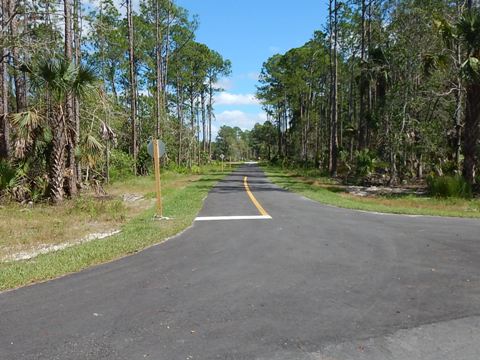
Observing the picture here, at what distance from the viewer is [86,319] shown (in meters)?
4.62

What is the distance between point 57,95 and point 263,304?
473 inches

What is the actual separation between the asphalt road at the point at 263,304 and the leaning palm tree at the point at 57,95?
26.3 feet

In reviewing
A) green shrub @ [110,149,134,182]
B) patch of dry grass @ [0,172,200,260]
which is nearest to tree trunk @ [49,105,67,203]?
patch of dry grass @ [0,172,200,260]

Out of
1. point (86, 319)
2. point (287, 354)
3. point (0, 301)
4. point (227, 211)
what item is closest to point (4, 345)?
point (86, 319)

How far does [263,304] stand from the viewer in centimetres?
501

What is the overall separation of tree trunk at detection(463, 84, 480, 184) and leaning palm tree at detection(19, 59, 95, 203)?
15.6 metres

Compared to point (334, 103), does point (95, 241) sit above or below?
below

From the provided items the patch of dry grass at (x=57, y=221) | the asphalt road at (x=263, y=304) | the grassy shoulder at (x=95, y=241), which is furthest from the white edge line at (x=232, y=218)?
the asphalt road at (x=263, y=304)

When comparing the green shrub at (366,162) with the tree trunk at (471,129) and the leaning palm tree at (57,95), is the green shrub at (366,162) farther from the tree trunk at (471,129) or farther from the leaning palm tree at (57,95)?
the leaning palm tree at (57,95)

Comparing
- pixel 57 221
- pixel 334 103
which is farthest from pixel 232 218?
pixel 334 103

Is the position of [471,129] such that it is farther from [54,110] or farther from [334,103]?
[54,110]

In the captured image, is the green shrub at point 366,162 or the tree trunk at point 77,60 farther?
the green shrub at point 366,162

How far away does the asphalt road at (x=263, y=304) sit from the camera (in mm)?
3914

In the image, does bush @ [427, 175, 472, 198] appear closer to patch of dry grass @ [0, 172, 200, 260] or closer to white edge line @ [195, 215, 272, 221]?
white edge line @ [195, 215, 272, 221]
